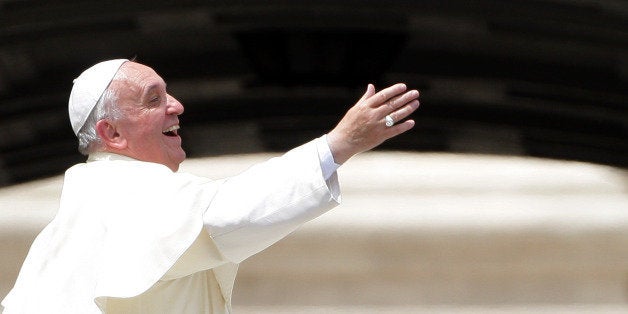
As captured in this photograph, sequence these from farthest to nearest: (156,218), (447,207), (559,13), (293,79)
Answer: (447,207) < (293,79) < (559,13) < (156,218)

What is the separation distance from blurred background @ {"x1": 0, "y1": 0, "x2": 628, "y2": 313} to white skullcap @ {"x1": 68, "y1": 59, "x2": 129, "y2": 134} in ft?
6.46

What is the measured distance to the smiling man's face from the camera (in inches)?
111

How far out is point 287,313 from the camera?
5996 mm

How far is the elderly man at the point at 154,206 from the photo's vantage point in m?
2.52

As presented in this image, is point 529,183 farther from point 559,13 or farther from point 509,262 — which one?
point 559,13

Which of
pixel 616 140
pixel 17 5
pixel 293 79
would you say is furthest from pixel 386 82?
pixel 17 5

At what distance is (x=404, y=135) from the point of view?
18.3 ft

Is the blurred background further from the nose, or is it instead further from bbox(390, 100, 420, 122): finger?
bbox(390, 100, 420, 122): finger

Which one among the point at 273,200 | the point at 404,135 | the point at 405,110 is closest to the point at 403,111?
the point at 405,110

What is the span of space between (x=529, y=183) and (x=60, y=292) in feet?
11.6

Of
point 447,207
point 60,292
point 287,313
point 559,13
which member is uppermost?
point 559,13

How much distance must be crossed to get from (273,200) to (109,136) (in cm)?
50

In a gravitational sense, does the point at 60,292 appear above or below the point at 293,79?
below

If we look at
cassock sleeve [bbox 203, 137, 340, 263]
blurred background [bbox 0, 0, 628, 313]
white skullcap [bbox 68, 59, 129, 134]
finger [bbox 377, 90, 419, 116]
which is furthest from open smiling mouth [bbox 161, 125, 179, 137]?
blurred background [bbox 0, 0, 628, 313]
